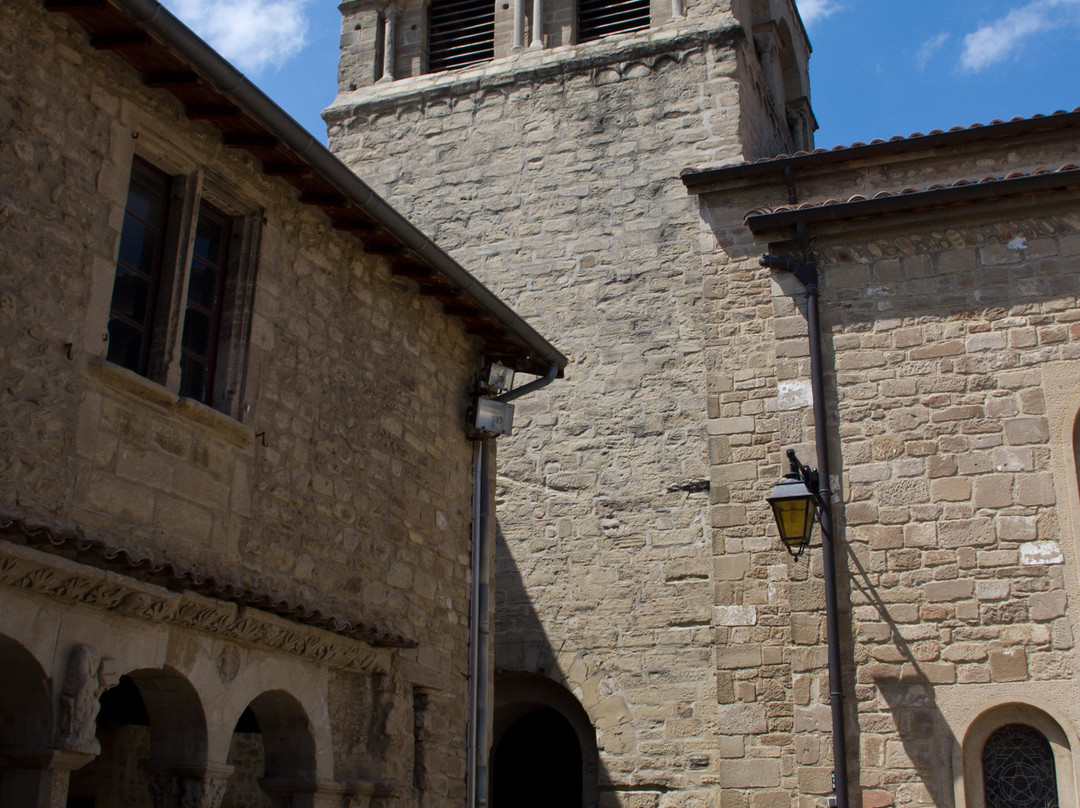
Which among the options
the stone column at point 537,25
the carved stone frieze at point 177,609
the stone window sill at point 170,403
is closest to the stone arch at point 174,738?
the carved stone frieze at point 177,609

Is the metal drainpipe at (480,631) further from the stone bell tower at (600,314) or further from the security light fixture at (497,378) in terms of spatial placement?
the stone bell tower at (600,314)

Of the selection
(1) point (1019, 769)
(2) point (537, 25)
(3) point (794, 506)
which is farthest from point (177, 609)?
(2) point (537, 25)

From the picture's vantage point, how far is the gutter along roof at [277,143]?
5.82 meters

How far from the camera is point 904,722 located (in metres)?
7.86

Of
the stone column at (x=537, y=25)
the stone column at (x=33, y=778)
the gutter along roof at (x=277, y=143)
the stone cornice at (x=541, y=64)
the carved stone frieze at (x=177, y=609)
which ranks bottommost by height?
the stone column at (x=33, y=778)

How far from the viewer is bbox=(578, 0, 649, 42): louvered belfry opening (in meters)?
14.2

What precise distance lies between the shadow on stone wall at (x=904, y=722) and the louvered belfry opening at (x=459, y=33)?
356 inches

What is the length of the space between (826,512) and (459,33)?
9064 millimetres

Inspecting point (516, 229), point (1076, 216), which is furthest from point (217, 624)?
point (516, 229)

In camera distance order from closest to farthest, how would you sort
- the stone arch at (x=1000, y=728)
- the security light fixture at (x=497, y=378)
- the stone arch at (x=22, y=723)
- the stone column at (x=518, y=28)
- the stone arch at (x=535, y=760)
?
1. the stone arch at (x=22, y=723)
2. the stone arch at (x=1000, y=728)
3. the security light fixture at (x=497, y=378)
4. the stone arch at (x=535, y=760)
5. the stone column at (x=518, y=28)

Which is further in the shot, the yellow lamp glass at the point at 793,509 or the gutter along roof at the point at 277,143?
the yellow lamp glass at the point at 793,509

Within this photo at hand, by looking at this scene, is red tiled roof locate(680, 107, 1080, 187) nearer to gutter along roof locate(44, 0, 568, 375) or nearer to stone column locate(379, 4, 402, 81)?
gutter along roof locate(44, 0, 568, 375)

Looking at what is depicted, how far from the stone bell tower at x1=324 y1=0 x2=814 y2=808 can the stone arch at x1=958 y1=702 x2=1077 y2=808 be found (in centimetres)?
129

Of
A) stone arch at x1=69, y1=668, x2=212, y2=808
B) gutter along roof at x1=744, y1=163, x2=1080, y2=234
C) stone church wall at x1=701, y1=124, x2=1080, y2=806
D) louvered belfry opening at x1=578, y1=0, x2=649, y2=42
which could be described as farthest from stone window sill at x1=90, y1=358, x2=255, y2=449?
louvered belfry opening at x1=578, y1=0, x2=649, y2=42
